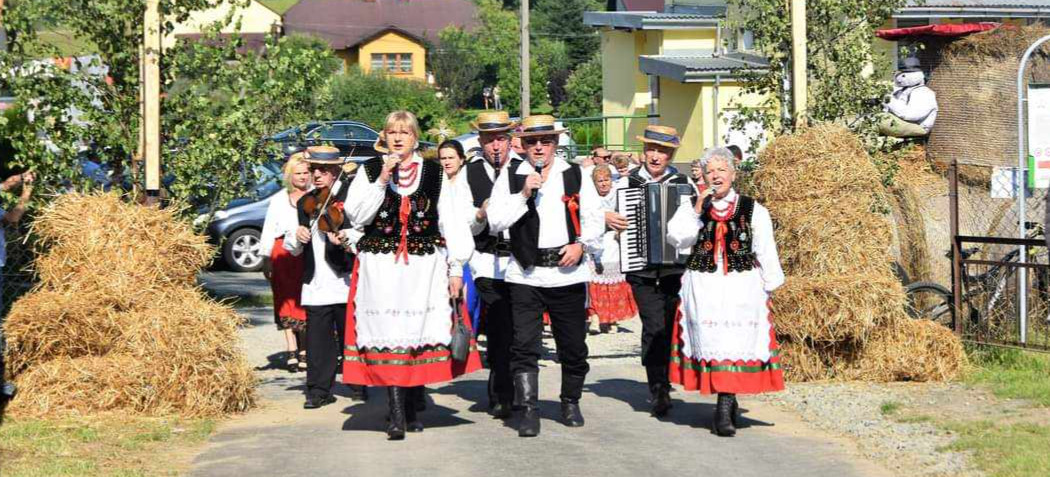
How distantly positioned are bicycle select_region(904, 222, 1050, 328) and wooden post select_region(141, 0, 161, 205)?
5.75m

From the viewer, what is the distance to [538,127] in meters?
9.08

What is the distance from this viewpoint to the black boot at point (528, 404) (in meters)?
8.98

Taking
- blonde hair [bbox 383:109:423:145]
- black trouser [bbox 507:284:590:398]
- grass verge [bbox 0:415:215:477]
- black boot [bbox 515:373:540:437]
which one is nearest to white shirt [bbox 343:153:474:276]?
blonde hair [bbox 383:109:423:145]

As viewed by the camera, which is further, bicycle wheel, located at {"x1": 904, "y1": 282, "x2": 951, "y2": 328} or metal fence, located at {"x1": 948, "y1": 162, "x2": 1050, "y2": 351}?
bicycle wheel, located at {"x1": 904, "y1": 282, "x2": 951, "y2": 328}

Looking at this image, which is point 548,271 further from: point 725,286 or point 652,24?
point 652,24

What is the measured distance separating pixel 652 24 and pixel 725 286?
23.6 metres

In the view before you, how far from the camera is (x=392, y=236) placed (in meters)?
8.91

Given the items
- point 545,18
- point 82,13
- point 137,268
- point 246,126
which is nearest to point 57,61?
point 82,13

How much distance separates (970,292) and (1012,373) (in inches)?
38.9

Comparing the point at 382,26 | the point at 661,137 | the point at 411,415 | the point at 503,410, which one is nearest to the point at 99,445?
the point at 411,415

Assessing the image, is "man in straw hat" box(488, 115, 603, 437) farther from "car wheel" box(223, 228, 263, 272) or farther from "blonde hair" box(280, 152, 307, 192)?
"car wheel" box(223, 228, 263, 272)

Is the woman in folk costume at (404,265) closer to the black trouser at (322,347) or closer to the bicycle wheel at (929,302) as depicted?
the black trouser at (322,347)

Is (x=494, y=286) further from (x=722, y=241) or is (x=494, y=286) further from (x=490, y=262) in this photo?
(x=722, y=241)

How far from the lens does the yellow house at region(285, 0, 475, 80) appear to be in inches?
3531
